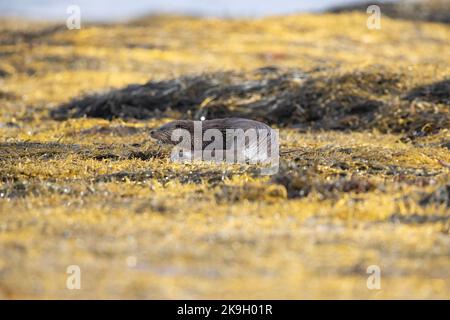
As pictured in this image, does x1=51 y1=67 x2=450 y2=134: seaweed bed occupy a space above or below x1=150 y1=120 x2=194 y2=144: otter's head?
below

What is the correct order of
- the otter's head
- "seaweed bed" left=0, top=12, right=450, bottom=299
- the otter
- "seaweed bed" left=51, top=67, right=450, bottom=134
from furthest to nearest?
"seaweed bed" left=51, top=67, right=450, bottom=134 → the otter's head → the otter → "seaweed bed" left=0, top=12, right=450, bottom=299

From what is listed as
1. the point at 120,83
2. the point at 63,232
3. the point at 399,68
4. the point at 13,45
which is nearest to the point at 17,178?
the point at 63,232

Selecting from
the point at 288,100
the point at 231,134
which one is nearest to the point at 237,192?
the point at 231,134

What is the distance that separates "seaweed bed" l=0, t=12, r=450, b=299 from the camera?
5.49 m

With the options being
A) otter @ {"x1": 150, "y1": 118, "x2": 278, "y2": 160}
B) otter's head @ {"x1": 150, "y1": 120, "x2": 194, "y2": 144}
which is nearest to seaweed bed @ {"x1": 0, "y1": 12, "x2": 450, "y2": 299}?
otter's head @ {"x1": 150, "y1": 120, "x2": 194, "y2": 144}

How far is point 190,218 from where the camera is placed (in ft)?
22.7

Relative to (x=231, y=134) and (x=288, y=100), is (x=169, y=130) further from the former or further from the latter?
(x=288, y=100)

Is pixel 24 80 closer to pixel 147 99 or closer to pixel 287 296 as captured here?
pixel 147 99

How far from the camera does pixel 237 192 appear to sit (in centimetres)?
781

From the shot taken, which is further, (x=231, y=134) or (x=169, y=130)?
(x=169, y=130)

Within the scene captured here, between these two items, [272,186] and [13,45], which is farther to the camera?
[13,45]

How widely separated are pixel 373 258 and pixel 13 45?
27.1 metres

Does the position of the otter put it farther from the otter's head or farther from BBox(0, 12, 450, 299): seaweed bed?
BBox(0, 12, 450, 299): seaweed bed

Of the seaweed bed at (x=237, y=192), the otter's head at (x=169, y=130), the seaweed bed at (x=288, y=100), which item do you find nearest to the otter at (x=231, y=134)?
the otter's head at (x=169, y=130)
